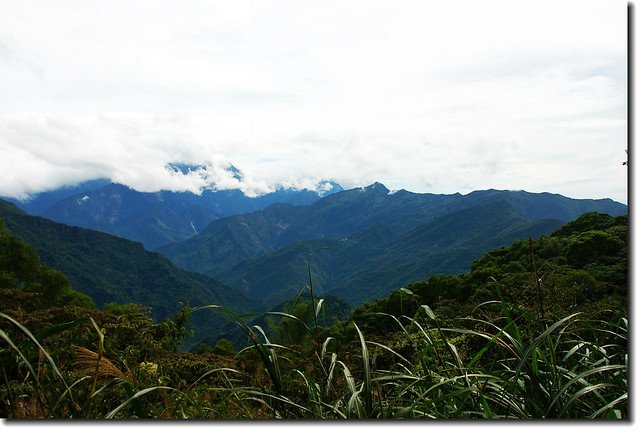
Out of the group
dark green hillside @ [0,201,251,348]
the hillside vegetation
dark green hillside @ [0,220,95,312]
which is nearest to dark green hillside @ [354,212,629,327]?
the hillside vegetation

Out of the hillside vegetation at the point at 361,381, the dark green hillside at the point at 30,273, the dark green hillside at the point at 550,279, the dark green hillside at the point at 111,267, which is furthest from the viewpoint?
the dark green hillside at the point at 111,267

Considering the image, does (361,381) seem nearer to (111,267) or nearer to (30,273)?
(30,273)

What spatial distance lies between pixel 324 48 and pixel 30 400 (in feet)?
9.38

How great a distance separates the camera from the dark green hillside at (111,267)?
95188 mm

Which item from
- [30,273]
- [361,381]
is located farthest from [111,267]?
[361,381]

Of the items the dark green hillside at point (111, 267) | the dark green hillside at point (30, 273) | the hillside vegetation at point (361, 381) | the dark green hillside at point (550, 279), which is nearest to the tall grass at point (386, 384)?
the hillside vegetation at point (361, 381)

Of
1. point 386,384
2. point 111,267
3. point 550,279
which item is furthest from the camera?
point 111,267

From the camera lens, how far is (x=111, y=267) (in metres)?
116

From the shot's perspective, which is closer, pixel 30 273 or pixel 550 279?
pixel 550 279

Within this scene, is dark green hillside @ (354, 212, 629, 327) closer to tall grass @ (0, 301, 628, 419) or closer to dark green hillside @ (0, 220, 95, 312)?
tall grass @ (0, 301, 628, 419)

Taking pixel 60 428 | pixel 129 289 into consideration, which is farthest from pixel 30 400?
pixel 129 289

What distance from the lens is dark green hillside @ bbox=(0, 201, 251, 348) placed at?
95.2 meters

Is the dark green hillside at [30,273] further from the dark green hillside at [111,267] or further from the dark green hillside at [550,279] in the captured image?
the dark green hillside at [111,267]

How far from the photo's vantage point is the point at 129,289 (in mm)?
112688
